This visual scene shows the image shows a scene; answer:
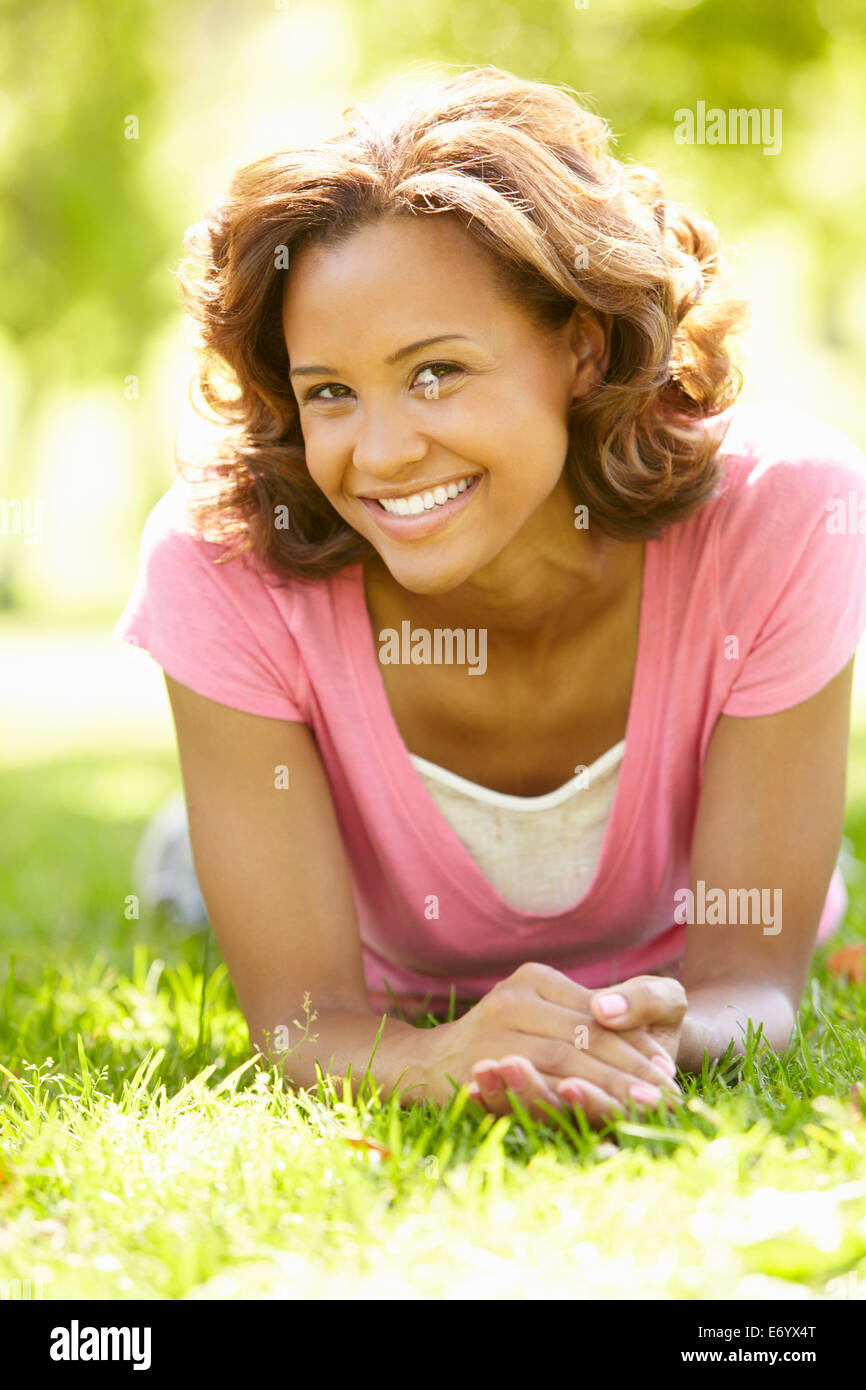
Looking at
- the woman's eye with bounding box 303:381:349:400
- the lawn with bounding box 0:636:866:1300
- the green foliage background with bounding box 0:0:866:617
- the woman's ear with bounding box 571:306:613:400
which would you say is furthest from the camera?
the green foliage background with bounding box 0:0:866:617

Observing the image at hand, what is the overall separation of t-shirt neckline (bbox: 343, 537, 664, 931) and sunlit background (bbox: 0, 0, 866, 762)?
0.52 m

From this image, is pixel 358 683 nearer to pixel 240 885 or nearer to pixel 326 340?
pixel 240 885

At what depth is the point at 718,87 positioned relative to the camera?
10508 millimetres

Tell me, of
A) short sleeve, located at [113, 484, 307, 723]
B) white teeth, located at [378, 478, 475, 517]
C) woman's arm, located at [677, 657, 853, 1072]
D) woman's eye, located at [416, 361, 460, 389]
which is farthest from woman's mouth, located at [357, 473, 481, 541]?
woman's arm, located at [677, 657, 853, 1072]

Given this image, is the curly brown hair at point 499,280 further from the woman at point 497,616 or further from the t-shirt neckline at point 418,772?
the t-shirt neckline at point 418,772

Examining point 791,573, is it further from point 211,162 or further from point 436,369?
point 211,162

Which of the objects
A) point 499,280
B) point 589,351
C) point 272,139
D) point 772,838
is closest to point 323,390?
point 499,280

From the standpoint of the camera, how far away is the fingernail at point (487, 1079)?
2.27 metres

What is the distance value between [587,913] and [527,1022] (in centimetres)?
83

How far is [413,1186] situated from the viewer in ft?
6.88

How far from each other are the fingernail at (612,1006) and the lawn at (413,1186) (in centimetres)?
15

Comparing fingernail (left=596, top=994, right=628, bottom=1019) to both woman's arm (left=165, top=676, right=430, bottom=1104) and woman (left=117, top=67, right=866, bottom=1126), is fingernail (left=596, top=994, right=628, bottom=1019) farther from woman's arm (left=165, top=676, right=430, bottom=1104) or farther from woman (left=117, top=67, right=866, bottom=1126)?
woman's arm (left=165, top=676, right=430, bottom=1104)

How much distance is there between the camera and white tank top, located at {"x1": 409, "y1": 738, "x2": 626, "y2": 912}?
10.1ft
